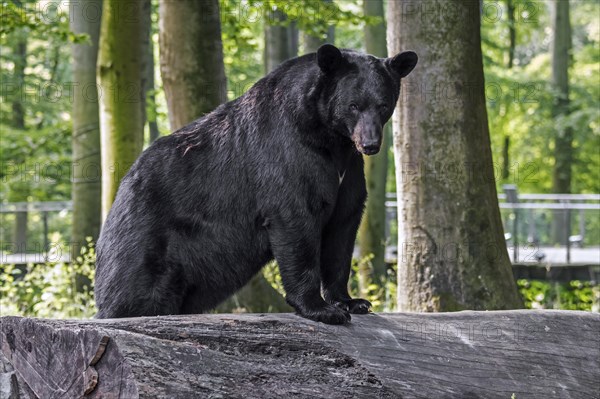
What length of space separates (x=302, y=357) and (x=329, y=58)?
1.80 meters

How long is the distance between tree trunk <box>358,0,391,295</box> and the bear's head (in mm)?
8198

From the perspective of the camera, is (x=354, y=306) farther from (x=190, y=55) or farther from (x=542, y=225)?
(x=542, y=225)

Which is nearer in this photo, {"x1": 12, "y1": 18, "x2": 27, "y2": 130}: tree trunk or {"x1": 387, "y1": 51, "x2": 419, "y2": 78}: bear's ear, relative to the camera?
{"x1": 387, "y1": 51, "x2": 419, "y2": 78}: bear's ear

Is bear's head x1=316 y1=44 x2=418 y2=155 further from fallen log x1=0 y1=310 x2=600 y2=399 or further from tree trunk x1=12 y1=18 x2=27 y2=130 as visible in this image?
tree trunk x1=12 y1=18 x2=27 y2=130

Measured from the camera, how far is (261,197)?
5.47m

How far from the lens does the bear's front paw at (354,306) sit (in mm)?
5609

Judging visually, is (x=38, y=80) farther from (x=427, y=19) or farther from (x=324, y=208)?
(x=324, y=208)

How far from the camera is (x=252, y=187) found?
5559mm

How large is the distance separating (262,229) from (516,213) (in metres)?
14.1

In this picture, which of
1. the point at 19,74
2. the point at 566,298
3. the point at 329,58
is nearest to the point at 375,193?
the point at 566,298

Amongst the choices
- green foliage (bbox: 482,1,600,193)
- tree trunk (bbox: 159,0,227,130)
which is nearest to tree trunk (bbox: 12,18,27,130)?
green foliage (bbox: 482,1,600,193)

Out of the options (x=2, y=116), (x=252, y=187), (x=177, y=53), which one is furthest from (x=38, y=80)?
(x=252, y=187)

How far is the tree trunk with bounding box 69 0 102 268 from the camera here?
521 inches

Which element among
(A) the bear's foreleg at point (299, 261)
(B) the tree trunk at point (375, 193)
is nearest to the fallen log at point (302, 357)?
(A) the bear's foreleg at point (299, 261)
